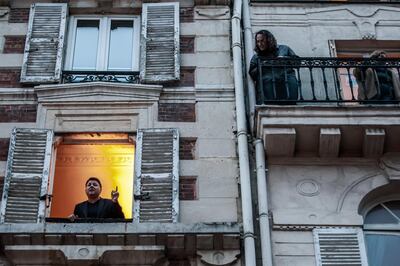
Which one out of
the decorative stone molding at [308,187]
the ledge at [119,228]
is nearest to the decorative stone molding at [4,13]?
the ledge at [119,228]

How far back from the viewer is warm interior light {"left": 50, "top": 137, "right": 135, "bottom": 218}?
43.4 ft

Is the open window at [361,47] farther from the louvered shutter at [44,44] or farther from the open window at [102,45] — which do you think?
the louvered shutter at [44,44]

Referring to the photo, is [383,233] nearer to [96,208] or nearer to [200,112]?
[200,112]

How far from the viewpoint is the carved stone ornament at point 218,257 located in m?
9.96

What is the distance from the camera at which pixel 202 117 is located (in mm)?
11602

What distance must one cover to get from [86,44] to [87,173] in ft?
7.32

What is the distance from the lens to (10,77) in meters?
12.1

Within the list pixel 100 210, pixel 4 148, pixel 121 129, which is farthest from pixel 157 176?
pixel 4 148

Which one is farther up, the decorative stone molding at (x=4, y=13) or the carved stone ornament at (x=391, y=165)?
the decorative stone molding at (x=4, y=13)

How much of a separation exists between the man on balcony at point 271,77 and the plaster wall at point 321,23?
776 mm

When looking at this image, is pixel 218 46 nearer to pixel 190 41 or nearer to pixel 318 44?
pixel 190 41

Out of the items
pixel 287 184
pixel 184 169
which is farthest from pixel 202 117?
pixel 287 184

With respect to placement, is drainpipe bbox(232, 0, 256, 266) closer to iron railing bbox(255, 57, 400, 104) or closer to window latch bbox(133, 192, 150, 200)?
iron railing bbox(255, 57, 400, 104)

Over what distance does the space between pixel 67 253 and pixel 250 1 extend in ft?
17.9
